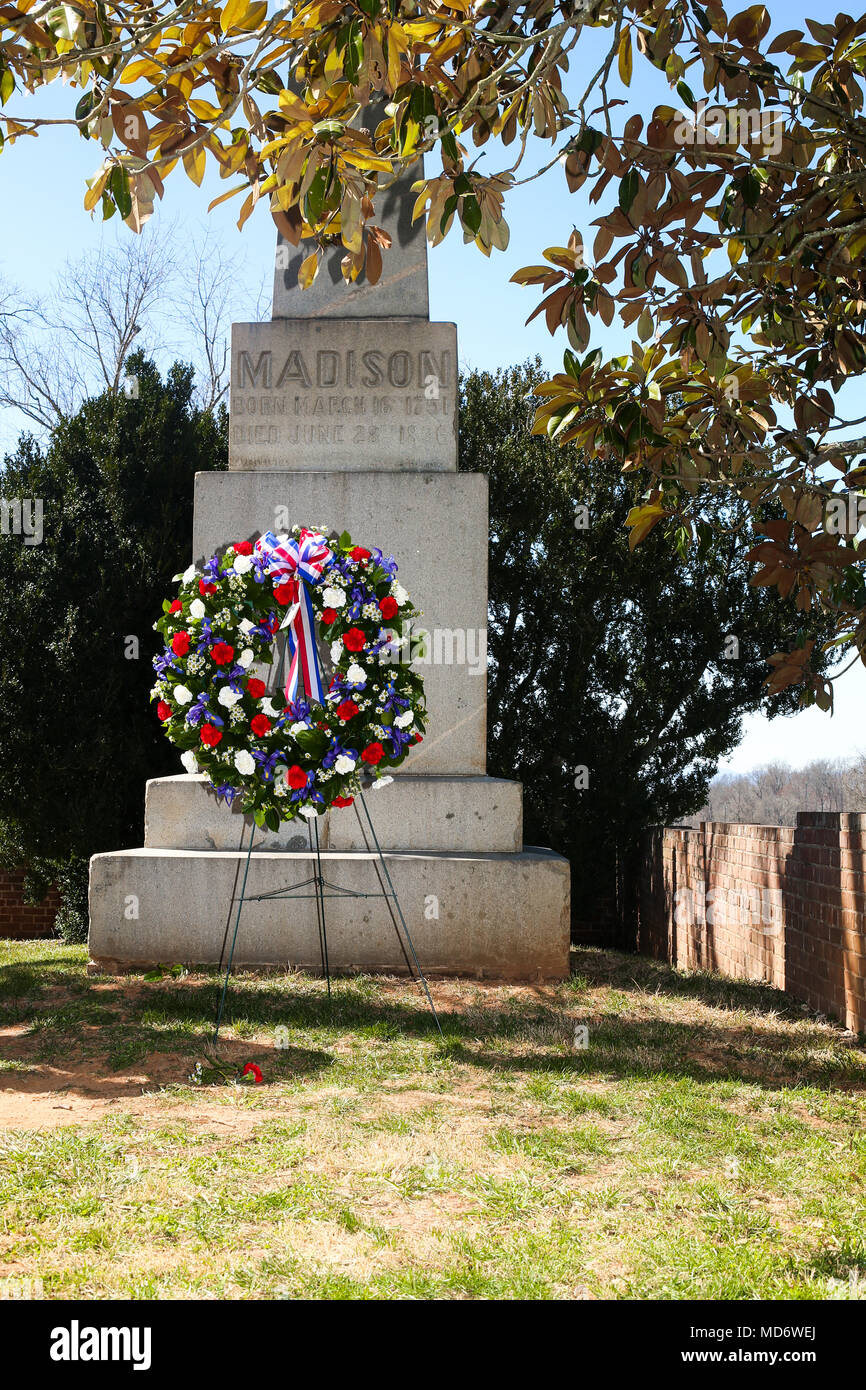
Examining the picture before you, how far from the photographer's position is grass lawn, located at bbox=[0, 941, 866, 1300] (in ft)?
8.76

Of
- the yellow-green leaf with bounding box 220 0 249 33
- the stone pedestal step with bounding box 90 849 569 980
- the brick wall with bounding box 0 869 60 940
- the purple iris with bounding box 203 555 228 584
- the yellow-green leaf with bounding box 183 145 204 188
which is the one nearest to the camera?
the yellow-green leaf with bounding box 220 0 249 33

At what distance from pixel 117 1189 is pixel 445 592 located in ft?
15.1

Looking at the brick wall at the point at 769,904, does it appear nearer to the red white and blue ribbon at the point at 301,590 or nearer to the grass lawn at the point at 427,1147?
the grass lawn at the point at 427,1147

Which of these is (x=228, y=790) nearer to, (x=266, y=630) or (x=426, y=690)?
(x=266, y=630)

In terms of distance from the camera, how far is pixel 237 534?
24.0ft

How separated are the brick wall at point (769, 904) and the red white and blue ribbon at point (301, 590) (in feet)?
8.54

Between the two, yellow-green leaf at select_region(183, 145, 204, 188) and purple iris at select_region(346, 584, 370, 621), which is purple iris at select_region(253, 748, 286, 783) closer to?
purple iris at select_region(346, 584, 370, 621)

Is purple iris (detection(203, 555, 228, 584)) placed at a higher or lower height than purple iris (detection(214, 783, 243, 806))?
higher

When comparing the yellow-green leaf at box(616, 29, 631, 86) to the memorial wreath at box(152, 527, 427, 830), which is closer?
the yellow-green leaf at box(616, 29, 631, 86)

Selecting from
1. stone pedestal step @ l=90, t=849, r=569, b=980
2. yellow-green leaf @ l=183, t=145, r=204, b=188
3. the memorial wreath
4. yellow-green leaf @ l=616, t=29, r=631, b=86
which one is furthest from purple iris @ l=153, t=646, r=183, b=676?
yellow-green leaf @ l=616, t=29, r=631, b=86

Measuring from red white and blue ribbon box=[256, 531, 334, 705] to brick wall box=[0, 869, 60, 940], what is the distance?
7426 millimetres

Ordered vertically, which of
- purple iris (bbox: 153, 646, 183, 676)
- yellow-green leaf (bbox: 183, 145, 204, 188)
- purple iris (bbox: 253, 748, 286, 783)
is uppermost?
yellow-green leaf (bbox: 183, 145, 204, 188)

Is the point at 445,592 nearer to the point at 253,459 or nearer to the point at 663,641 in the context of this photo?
the point at 253,459

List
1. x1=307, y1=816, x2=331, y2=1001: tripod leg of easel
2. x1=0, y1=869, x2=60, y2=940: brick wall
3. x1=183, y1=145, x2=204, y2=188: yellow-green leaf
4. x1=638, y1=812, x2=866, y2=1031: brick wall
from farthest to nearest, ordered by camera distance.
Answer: x1=0, y1=869, x2=60, y2=940: brick wall < x1=307, y1=816, x2=331, y2=1001: tripod leg of easel < x1=638, y1=812, x2=866, y2=1031: brick wall < x1=183, y1=145, x2=204, y2=188: yellow-green leaf
